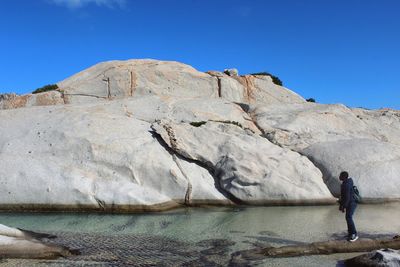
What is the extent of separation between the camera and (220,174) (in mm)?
26047

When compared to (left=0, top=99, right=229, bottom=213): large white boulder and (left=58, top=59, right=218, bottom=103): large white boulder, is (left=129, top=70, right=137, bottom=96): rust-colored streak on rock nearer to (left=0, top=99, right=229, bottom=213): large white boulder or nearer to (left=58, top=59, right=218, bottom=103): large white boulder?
(left=58, top=59, right=218, bottom=103): large white boulder

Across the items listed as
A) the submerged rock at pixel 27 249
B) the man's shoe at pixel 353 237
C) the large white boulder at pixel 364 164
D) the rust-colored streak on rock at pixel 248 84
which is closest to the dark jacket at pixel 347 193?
the man's shoe at pixel 353 237

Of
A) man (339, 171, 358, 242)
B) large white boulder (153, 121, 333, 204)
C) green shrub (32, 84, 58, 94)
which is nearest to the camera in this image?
man (339, 171, 358, 242)

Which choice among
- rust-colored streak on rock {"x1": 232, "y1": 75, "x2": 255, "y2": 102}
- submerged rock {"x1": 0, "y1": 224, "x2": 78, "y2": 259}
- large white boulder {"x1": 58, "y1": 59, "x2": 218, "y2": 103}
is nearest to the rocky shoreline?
large white boulder {"x1": 58, "y1": 59, "x2": 218, "y2": 103}

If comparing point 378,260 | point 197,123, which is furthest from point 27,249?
point 197,123

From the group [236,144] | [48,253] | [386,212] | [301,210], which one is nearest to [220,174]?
[236,144]

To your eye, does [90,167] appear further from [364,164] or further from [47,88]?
[364,164]

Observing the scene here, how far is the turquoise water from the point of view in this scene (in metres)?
14.3

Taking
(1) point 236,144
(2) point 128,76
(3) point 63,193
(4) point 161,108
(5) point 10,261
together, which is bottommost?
(5) point 10,261

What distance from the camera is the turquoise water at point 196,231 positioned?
1428cm

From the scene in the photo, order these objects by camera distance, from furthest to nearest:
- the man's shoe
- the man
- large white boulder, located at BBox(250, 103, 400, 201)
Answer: large white boulder, located at BBox(250, 103, 400, 201)
the man
the man's shoe

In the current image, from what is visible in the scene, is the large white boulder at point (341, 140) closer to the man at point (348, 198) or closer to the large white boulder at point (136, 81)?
the large white boulder at point (136, 81)

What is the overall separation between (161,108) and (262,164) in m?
8.83

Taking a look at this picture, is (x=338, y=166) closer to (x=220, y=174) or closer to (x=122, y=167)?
(x=220, y=174)
